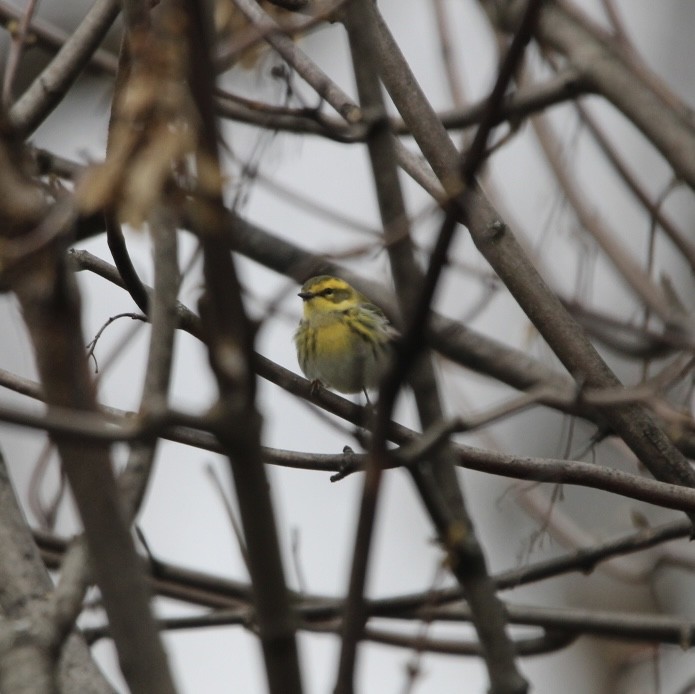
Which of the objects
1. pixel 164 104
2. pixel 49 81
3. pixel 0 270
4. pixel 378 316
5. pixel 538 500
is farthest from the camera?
pixel 378 316

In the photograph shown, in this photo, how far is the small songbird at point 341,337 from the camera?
15.0 ft

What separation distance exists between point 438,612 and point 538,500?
3.12 ft

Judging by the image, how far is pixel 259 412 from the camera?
3.99 feet

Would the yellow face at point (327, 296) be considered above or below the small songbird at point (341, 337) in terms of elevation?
above

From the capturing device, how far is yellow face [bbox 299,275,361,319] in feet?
16.2

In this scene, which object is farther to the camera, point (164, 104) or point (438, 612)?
point (438, 612)

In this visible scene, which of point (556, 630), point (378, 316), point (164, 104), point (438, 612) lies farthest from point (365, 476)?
point (378, 316)

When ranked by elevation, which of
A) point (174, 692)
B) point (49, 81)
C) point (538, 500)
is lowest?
point (174, 692)

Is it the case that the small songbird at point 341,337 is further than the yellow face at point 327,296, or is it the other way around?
the yellow face at point 327,296

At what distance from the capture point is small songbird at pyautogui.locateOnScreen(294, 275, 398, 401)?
15.0 feet

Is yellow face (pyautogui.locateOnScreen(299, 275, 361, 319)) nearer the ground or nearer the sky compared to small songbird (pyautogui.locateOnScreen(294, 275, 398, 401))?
nearer the sky

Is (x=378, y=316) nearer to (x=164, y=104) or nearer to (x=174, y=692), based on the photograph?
(x=164, y=104)

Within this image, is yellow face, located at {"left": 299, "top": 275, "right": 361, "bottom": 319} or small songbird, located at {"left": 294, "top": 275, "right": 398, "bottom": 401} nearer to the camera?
small songbird, located at {"left": 294, "top": 275, "right": 398, "bottom": 401}

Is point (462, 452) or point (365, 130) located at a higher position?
point (462, 452)
